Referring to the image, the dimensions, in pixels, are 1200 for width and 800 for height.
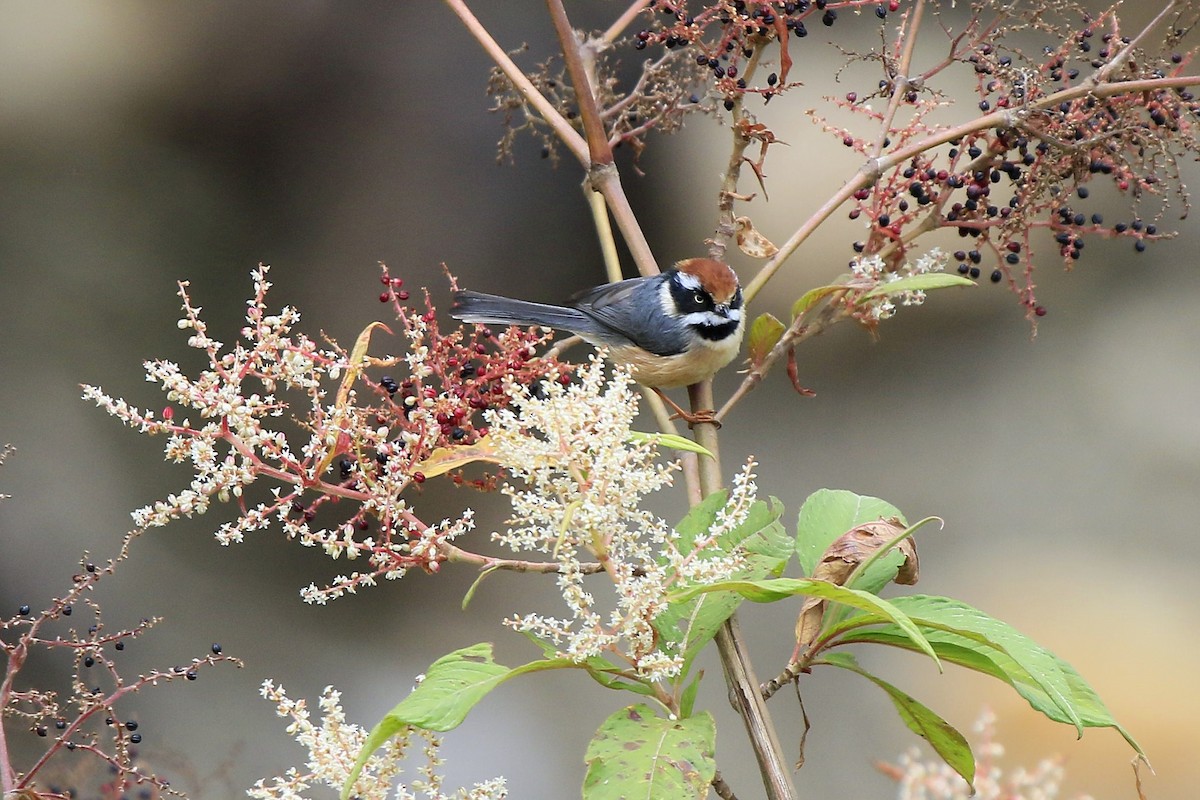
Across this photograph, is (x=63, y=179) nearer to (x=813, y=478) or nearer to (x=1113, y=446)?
(x=813, y=478)

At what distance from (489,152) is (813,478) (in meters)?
0.95

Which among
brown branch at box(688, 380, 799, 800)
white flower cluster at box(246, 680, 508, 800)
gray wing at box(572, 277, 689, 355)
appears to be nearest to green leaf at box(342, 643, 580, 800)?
white flower cluster at box(246, 680, 508, 800)

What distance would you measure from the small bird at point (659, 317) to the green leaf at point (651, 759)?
18.7 inches

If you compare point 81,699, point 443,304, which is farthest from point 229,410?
point 443,304

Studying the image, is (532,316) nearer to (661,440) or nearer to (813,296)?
(813,296)

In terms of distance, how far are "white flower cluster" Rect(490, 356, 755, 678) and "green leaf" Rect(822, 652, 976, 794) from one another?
19 centimetres

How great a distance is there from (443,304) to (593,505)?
1.63 meters

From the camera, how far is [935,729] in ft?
2.77

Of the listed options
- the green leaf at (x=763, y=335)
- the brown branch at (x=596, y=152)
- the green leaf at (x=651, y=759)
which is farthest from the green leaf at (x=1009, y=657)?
the brown branch at (x=596, y=152)

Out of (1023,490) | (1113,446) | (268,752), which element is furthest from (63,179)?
(1113,446)

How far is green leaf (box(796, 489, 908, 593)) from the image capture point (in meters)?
0.84

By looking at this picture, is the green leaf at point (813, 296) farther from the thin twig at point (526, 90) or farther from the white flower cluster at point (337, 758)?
the white flower cluster at point (337, 758)

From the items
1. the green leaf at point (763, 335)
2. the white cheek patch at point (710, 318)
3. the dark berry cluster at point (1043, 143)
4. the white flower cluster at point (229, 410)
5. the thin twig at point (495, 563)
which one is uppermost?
the white cheek patch at point (710, 318)

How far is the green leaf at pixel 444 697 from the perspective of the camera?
0.66m
